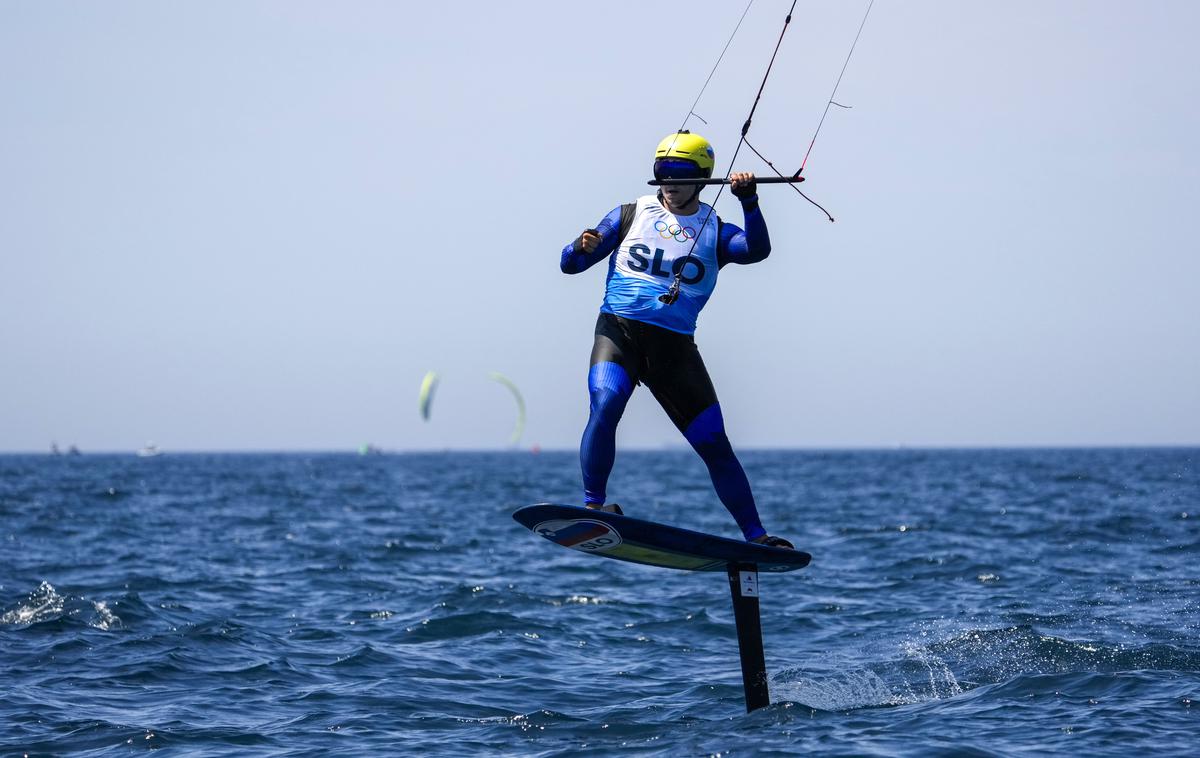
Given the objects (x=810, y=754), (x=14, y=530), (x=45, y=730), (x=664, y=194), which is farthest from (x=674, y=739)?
(x=14, y=530)

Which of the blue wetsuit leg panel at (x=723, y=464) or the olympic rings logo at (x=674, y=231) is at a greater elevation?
the olympic rings logo at (x=674, y=231)

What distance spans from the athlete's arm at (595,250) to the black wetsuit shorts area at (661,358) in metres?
0.38

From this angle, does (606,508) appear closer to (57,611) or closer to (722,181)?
(722,181)

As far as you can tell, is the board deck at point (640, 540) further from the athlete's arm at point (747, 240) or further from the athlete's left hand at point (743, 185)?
the athlete's left hand at point (743, 185)

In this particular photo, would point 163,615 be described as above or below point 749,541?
below

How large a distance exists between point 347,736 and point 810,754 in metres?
3.39

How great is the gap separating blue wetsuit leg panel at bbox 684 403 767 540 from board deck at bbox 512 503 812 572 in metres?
0.21

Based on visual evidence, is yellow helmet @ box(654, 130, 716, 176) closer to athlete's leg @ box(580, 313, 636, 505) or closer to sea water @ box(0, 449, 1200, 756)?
athlete's leg @ box(580, 313, 636, 505)

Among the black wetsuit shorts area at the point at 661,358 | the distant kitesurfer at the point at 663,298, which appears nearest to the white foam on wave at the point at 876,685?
the distant kitesurfer at the point at 663,298

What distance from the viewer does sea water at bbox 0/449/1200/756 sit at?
29.3ft

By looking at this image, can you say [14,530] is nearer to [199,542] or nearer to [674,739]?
[199,542]

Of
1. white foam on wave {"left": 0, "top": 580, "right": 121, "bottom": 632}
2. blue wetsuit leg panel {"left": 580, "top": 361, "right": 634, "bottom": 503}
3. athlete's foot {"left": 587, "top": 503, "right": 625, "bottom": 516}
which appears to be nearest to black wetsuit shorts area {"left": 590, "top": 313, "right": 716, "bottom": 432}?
blue wetsuit leg panel {"left": 580, "top": 361, "right": 634, "bottom": 503}

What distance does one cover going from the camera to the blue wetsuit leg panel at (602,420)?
26.3 ft

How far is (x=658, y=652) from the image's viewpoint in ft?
42.0
